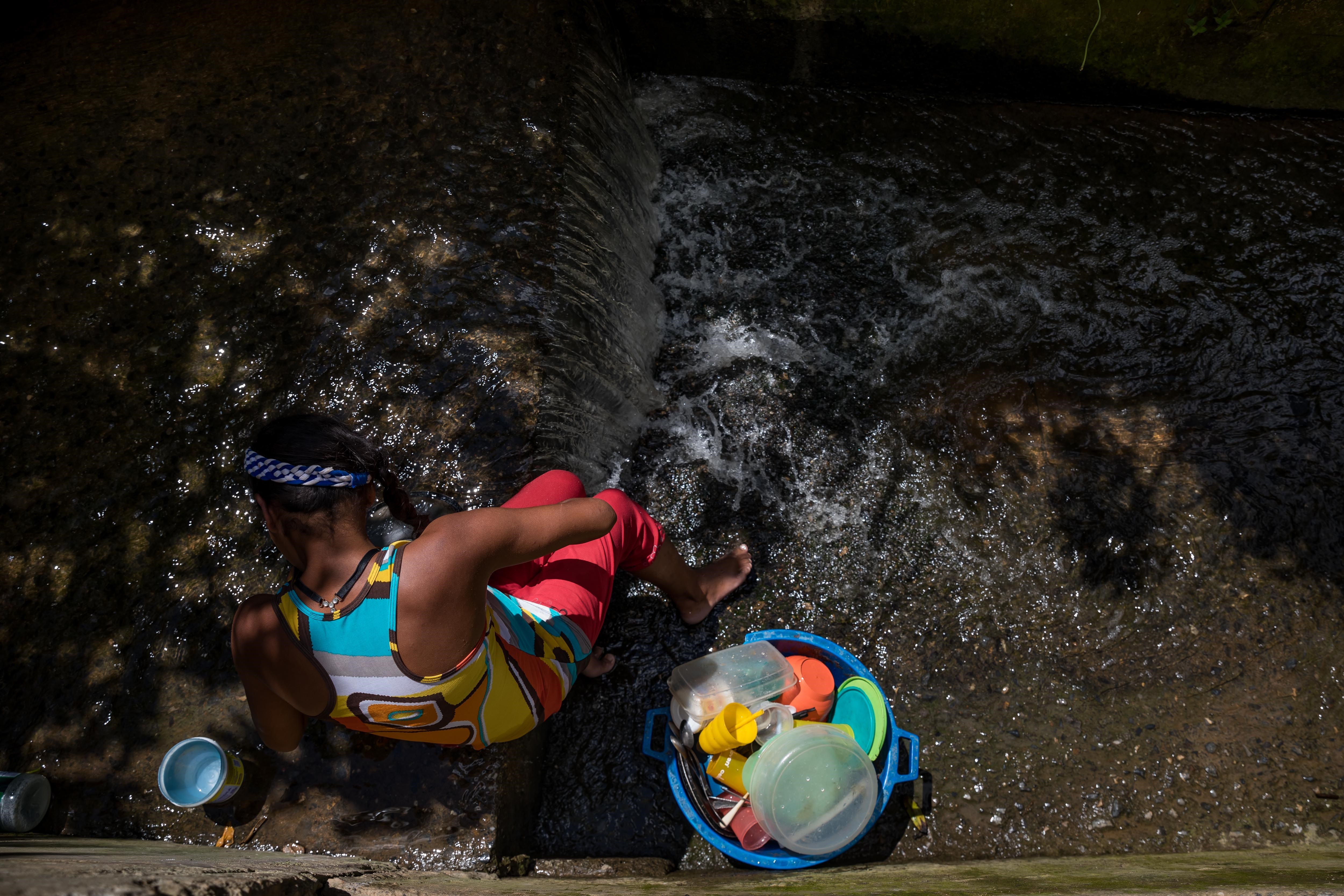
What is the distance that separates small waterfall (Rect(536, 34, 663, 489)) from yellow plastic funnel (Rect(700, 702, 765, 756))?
3.84 feet

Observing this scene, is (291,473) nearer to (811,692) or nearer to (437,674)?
(437,674)

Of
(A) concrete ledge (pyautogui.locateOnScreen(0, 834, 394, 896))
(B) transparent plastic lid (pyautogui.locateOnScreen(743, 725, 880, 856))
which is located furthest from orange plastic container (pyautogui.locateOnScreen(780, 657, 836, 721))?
Result: (A) concrete ledge (pyautogui.locateOnScreen(0, 834, 394, 896))

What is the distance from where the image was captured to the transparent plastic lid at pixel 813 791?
87.4 inches

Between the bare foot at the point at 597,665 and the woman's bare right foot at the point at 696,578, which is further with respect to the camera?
the bare foot at the point at 597,665

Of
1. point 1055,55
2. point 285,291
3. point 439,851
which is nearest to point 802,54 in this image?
point 1055,55

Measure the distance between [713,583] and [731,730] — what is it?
754 millimetres

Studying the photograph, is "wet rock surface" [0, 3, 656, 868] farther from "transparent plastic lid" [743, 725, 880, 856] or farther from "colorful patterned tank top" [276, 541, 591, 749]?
"transparent plastic lid" [743, 725, 880, 856]

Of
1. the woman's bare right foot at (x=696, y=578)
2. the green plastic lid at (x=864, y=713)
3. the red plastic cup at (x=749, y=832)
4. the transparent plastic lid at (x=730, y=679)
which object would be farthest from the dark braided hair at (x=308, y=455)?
the green plastic lid at (x=864, y=713)

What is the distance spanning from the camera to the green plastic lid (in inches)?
97.3

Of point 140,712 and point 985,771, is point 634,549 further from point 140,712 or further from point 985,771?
point 140,712

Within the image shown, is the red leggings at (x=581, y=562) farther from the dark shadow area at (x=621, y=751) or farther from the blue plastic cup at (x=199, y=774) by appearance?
the blue plastic cup at (x=199, y=774)

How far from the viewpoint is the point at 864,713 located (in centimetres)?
255

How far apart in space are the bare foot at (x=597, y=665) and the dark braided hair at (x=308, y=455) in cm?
144

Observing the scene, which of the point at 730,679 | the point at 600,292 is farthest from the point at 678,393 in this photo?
the point at 730,679
